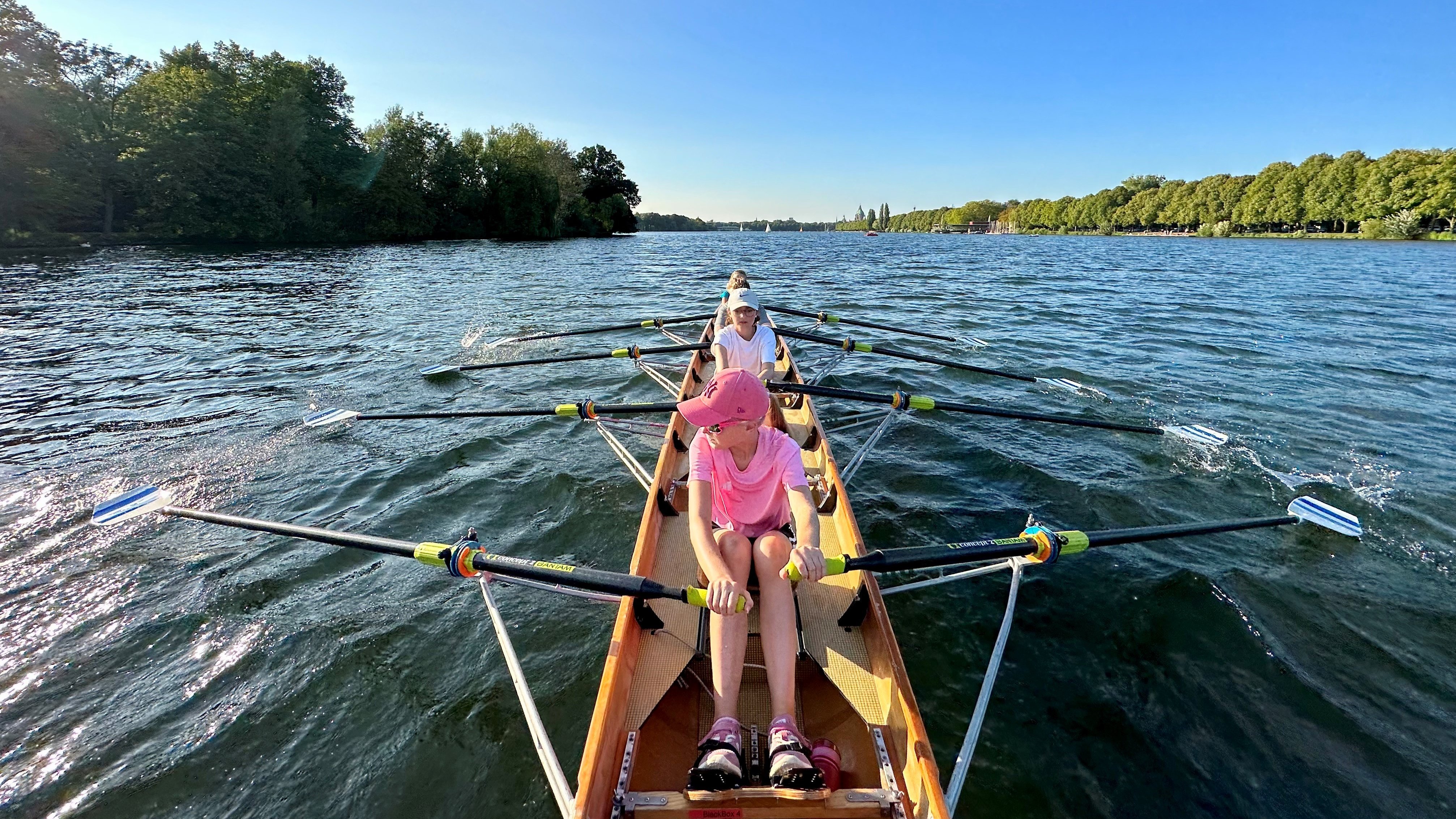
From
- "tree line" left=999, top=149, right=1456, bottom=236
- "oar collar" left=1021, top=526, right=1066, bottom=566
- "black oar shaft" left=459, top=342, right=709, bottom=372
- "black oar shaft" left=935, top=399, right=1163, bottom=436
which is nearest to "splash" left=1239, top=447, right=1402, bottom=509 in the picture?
"black oar shaft" left=935, top=399, right=1163, bottom=436

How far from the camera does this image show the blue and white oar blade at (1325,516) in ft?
17.7

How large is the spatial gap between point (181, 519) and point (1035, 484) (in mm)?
9389

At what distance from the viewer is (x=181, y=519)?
6.01 m

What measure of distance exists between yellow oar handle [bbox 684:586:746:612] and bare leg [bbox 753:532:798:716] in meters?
0.29

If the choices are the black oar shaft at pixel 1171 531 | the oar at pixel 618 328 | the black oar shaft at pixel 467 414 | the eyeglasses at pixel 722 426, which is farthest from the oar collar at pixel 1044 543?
the oar at pixel 618 328

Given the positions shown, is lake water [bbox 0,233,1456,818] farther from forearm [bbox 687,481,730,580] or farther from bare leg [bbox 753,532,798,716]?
forearm [bbox 687,481,730,580]

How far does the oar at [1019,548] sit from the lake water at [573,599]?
981 millimetres

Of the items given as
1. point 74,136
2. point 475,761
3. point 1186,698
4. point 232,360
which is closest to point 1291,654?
point 1186,698

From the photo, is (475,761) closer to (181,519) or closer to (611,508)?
(611,508)

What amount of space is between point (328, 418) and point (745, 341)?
589 cm

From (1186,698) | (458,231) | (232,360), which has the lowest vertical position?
(1186,698)

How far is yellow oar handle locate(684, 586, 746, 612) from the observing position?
9.40 ft

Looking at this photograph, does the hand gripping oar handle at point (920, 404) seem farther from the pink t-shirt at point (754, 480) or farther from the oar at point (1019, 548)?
the pink t-shirt at point (754, 480)

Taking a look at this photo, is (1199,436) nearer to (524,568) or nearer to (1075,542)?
(1075,542)
